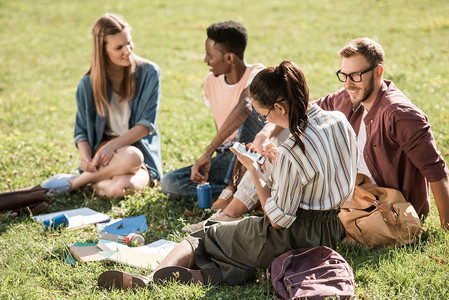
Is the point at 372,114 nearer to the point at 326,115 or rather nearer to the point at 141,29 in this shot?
the point at 326,115

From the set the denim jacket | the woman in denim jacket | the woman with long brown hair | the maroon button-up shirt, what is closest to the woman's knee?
the woman in denim jacket

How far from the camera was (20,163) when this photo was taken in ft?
22.4

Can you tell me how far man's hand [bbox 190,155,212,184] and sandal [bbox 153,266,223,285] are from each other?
1.66m

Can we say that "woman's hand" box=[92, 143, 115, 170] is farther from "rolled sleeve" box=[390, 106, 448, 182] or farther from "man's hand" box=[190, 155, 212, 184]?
"rolled sleeve" box=[390, 106, 448, 182]

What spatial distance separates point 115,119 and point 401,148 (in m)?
3.48

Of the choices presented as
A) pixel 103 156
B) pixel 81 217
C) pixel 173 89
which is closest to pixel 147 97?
pixel 103 156

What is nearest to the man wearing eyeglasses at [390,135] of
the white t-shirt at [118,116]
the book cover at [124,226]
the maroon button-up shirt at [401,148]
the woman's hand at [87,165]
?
the maroon button-up shirt at [401,148]

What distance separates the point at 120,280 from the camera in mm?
3641

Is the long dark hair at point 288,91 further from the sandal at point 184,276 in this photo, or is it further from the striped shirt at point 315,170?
the sandal at point 184,276

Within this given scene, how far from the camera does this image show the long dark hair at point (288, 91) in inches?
130

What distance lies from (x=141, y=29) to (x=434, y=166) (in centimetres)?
1347

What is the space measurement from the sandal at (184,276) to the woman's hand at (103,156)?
250cm

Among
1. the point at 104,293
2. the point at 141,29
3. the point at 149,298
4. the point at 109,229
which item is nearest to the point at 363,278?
the point at 149,298

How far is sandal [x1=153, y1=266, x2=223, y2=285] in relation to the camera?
3598mm
